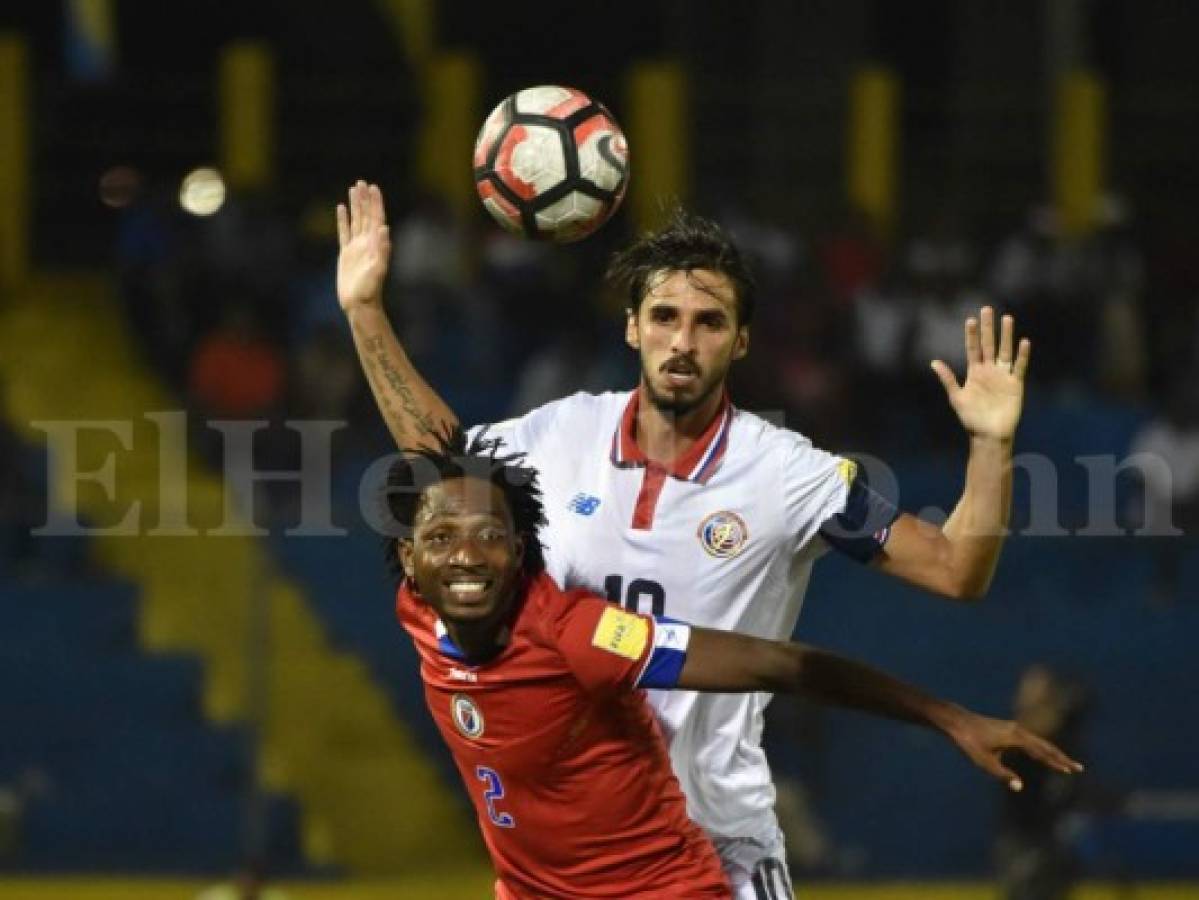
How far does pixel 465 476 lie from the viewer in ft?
20.9

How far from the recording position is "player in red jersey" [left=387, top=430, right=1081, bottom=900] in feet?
20.2

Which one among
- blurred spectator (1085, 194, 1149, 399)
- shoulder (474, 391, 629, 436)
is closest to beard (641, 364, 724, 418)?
shoulder (474, 391, 629, 436)

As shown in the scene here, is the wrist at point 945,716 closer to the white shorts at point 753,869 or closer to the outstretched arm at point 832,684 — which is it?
the outstretched arm at point 832,684

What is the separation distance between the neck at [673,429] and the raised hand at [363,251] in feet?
2.76

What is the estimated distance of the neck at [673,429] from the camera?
23.2 feet

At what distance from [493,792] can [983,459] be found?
152 cm

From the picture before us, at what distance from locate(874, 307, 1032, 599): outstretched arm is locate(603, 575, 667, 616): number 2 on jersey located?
724mm

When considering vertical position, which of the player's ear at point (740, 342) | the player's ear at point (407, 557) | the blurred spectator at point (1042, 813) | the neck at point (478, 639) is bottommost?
the blurred spectator at point (1042, 813)

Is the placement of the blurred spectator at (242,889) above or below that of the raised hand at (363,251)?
below

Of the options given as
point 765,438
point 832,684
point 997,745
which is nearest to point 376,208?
point 765,438

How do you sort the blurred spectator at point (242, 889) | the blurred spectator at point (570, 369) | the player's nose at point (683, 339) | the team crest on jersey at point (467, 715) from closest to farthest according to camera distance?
1. the team crest on jersey at point (467, 715)
2. the player's nose at point (683, 339)
3. the blurred spectator at point (242, 889)
4. the blurred spectator at point (570, 369)
